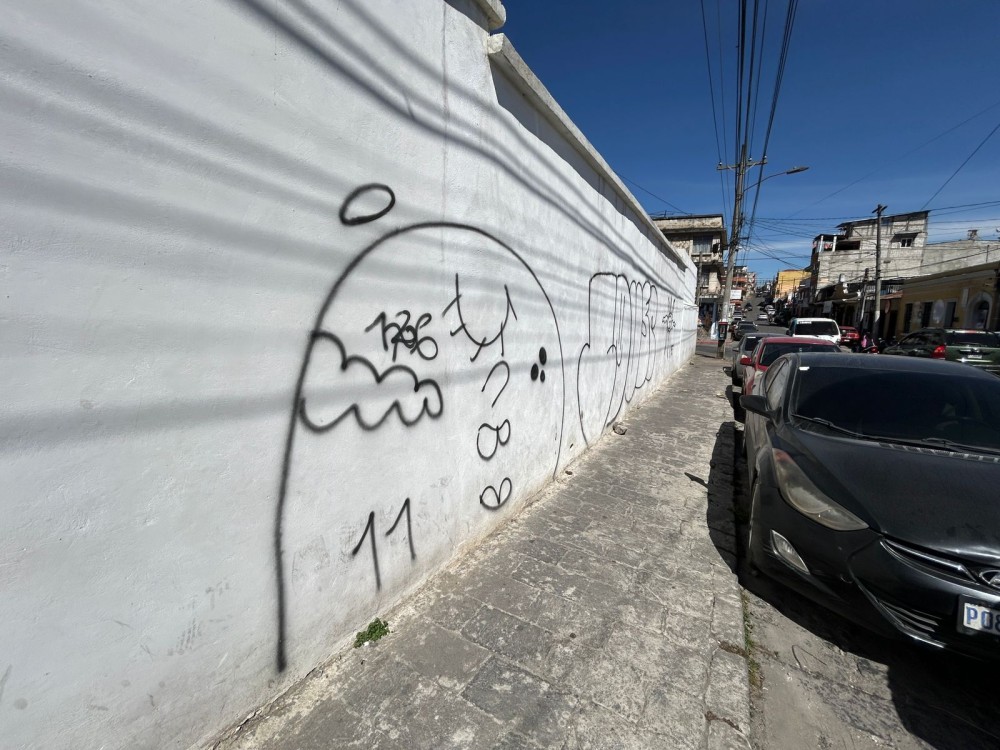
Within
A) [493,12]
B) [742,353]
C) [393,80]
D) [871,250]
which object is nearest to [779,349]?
[742,353]

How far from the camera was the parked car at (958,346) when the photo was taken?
468 inches

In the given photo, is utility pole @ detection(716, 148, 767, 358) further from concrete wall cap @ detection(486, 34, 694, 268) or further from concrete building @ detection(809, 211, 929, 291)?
concrete building @ detection(809, 211, 929, 291)

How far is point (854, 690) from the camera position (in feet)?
6.98

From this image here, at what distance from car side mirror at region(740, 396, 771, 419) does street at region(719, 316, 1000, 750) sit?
140cm

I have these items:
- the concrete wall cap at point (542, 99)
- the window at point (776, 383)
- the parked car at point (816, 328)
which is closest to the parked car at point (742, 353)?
the parked car at point (816, 328)

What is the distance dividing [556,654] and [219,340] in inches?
82.5

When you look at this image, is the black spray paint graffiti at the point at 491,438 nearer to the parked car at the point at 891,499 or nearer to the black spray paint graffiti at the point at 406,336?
the black spray paint graffiti at the point at 406,336

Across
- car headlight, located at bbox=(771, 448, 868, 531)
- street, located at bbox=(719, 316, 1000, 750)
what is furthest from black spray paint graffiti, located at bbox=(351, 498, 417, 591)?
car headlight, located at bbox=(771, 448, 868, 531)

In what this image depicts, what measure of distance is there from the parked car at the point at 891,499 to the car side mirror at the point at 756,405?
0.5 inches

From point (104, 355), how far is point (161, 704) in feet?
3.89

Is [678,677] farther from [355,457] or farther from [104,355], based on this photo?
[104,355]

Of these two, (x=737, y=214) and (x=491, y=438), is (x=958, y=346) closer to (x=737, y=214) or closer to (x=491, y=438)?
(x=737, y=214)

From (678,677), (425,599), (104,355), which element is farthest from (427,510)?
(104,355)

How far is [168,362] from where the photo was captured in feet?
4.59
